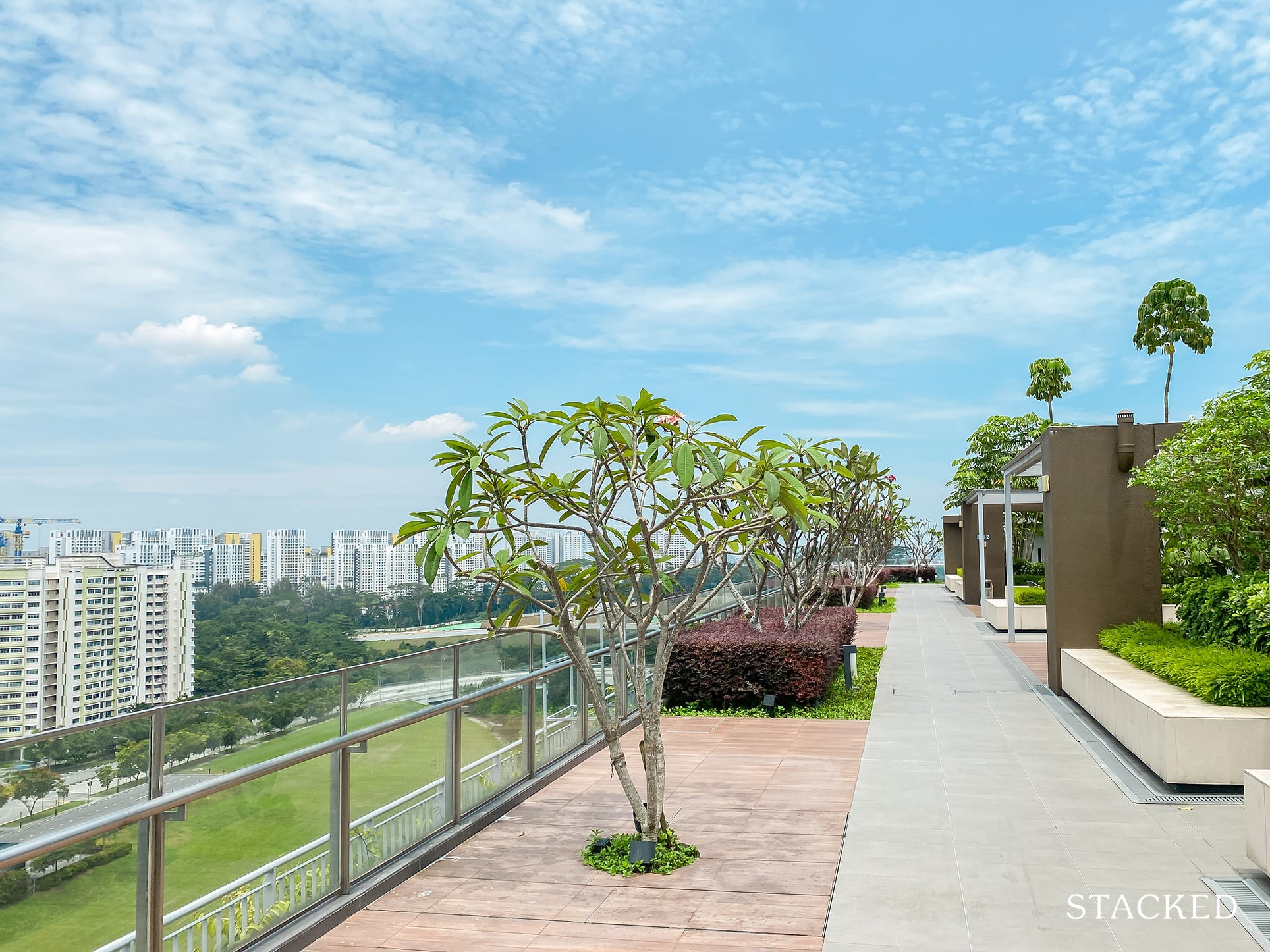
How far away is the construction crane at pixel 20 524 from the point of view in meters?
32.6

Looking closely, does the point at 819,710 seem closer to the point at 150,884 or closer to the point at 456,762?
the point at 456,762

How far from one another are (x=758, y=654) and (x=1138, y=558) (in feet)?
14.8

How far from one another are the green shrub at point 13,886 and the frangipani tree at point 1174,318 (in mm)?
35781

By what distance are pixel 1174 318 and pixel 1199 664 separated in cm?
2852

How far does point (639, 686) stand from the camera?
5.58 m

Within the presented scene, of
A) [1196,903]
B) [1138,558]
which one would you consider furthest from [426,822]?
[1138,558]

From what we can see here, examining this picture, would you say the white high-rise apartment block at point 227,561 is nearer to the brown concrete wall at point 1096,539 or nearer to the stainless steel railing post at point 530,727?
the stainless steel railing post at point 530,727

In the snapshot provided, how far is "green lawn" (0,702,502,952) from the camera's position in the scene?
3.12 m

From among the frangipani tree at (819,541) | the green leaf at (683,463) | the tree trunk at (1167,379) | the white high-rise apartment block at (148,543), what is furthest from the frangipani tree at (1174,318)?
the white high-rise apartment block at (148,543)

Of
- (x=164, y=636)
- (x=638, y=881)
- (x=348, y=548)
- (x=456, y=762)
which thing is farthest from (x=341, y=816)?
(x=348, y=548)

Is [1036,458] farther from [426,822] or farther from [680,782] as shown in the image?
[426,822]

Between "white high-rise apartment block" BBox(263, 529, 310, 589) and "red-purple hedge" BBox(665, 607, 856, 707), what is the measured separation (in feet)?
86.7

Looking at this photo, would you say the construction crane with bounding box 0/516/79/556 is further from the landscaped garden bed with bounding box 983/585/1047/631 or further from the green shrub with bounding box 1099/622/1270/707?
the green shrub with bounding box 1099/622/1270/707

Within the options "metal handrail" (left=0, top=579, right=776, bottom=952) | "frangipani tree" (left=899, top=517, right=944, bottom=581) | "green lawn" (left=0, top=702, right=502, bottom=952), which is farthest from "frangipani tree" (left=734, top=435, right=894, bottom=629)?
"frangipani tree" (left=899, top=517, right=944, bottom=581)
